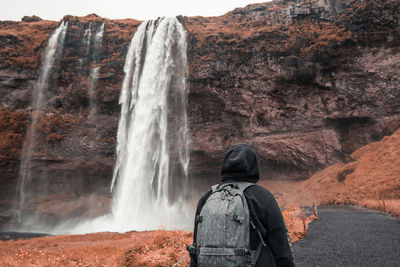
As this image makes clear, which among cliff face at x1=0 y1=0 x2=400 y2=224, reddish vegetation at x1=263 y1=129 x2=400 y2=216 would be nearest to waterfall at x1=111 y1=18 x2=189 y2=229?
cliff face at x1=0 y1=0 x2=400 y2=224

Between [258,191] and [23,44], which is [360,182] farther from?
[23,44]

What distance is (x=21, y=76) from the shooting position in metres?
28.1

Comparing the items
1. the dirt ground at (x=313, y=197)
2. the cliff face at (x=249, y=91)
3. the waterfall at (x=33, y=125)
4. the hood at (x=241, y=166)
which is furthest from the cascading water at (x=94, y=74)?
the hood at (x=241, y=166)

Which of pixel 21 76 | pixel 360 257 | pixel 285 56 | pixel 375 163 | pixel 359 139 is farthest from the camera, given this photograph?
pixel 21 76

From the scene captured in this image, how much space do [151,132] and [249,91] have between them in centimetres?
1110

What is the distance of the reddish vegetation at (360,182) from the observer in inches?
667

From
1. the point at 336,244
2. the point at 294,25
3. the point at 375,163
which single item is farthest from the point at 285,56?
the point at 336,244

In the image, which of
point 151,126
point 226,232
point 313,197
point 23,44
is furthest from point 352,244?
point 23,44

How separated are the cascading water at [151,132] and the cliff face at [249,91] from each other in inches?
53.0

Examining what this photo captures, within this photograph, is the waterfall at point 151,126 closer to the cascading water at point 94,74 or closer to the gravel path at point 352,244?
the cascading water at point 94,74

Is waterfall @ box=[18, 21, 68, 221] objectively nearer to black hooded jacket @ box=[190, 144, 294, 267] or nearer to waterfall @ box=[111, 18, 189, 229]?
waterfall @ box=[111, 18, 189, 229]

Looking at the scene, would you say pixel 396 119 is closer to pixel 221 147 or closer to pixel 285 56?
pixel 285 56

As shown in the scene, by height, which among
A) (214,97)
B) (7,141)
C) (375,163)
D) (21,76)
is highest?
(21,76)

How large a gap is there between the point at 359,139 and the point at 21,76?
35.7 m
